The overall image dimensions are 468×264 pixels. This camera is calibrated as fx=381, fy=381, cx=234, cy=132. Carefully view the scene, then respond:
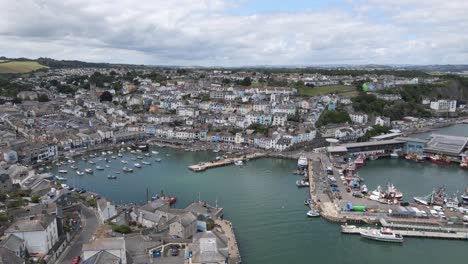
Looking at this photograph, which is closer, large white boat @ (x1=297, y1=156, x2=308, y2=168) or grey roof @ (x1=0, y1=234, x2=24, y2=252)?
grey roof @ (x1=0, y1=234, x2=24, y2=252)

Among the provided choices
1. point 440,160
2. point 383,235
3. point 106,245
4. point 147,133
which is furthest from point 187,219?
point 147,133

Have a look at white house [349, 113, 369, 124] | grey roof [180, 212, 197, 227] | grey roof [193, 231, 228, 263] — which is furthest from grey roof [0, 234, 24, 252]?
white house [349, 113, 369, 124]

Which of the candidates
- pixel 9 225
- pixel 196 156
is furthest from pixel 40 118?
pixel 9 225

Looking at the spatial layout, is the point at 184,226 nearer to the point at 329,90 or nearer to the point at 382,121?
the point at 382,121

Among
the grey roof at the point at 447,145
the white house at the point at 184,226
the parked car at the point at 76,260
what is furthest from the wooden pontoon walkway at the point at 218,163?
the grey roof at the point at 447,145

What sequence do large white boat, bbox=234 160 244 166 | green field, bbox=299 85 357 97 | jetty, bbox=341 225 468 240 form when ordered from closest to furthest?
jetty, bbox=341 225 468 240, large white boat, bbox=234 160 244 166, green field, bbox=299 85 357 97

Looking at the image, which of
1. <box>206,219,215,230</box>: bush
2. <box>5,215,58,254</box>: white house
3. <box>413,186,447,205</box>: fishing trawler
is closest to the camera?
<box>5,215,58,254</box>: white house

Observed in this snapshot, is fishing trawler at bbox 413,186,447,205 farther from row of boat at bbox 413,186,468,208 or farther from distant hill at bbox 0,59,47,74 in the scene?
distant hill at bbox 0,59,47,74
